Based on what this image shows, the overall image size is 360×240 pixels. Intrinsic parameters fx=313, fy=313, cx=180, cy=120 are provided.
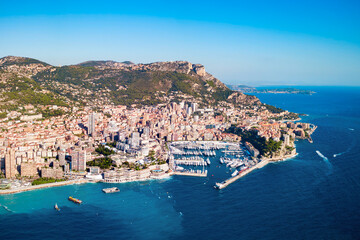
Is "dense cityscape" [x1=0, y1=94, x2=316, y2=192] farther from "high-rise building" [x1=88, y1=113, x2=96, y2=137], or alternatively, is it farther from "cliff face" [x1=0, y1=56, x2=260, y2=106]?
"cliff face" [x1=0, y1=56, x2=260, y2=106]

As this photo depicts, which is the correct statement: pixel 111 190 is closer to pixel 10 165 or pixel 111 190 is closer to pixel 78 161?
pixel 78 161

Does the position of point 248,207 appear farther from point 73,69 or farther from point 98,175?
point 73,69

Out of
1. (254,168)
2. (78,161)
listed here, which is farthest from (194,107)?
(78,161)

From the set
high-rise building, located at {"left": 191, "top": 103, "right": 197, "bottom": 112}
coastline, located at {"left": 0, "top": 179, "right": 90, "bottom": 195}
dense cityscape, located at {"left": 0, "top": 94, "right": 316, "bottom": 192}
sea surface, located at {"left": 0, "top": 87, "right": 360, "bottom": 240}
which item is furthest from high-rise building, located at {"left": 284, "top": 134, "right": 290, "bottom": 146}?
high-rise building, located at {"left": 191, "top": 103, "right": 197, "bottom": 112}

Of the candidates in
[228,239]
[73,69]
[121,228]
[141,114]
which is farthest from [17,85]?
[228,239]

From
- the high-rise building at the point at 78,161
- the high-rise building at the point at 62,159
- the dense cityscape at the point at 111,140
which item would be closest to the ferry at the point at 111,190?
the dense cityscape at the point at 111,140

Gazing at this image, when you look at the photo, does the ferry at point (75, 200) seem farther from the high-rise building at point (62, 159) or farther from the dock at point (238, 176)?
the dock at point (238, 176)
